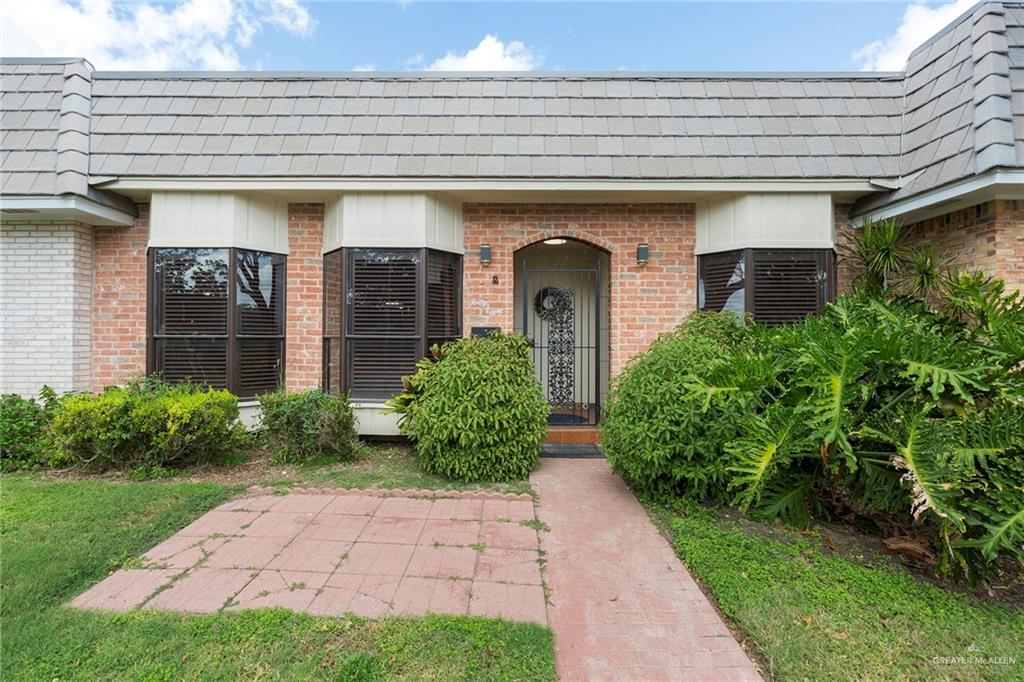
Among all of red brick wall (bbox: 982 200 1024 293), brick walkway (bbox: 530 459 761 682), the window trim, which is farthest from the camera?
the window trim

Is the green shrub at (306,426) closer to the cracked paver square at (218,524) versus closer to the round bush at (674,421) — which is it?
the cracked paver square at (218,524)

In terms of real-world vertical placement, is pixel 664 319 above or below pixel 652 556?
above

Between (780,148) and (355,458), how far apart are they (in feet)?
21.0

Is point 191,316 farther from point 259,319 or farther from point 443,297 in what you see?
point 443,297

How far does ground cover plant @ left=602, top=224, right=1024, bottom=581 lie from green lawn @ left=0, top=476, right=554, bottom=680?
191 cm

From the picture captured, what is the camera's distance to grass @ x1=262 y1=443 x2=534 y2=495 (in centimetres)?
459

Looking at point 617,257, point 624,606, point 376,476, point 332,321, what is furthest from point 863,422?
point 332,321

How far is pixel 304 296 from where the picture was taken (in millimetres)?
6270

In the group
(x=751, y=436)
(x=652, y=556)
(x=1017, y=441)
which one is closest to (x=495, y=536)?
(x=652, y=556)

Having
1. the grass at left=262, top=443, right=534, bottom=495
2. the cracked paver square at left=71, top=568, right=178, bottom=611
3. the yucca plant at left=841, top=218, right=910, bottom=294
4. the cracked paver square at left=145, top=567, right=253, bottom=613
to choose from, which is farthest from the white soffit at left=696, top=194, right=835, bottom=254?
the cracked paver square at left=71, top=568, right=178, bottom=611

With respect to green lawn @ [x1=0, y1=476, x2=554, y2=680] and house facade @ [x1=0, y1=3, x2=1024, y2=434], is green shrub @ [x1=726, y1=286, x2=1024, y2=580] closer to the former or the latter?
green lawn @ [x1=0, y1=476, x2=554, y2=680]

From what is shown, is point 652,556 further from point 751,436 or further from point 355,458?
point 355,458

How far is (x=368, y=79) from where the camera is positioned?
258 inches

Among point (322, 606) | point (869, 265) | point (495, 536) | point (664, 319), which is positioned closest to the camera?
point (322, 606)
